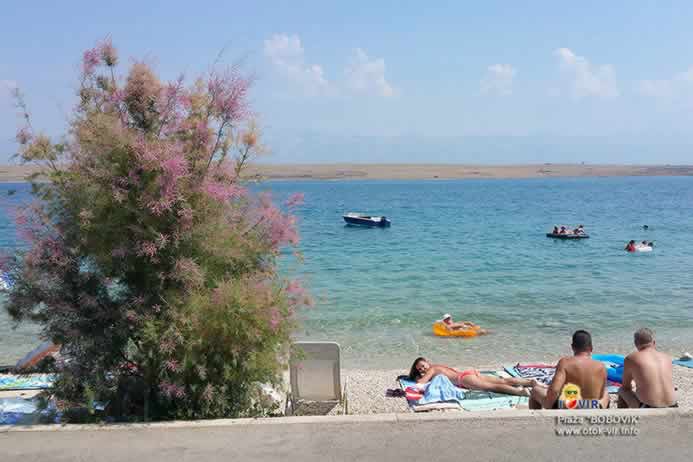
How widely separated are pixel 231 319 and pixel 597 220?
62229 mm

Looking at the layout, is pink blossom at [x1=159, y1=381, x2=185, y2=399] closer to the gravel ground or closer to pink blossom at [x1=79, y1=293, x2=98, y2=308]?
pink blossom at [x1=79, y1=293, x2=98, y2=308]

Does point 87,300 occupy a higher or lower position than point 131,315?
higher

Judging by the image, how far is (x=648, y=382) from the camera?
270 inches

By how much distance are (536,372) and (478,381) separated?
156cm

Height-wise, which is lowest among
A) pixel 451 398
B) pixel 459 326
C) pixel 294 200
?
pixel 459 326

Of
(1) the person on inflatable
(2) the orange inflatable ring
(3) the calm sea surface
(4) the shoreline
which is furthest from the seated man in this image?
(1) the person on inflatable

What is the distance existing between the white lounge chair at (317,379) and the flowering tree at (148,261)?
138cm

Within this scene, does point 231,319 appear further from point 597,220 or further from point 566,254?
point 597,220

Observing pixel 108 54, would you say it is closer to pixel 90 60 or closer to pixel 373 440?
pixel 90 60

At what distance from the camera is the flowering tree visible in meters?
6.70

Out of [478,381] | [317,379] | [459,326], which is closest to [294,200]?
[317,379]

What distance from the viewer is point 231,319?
6.68 meters

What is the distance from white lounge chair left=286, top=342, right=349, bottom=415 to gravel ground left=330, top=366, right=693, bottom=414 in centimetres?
19

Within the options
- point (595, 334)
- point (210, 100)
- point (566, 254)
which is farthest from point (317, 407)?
point (566, 254)
